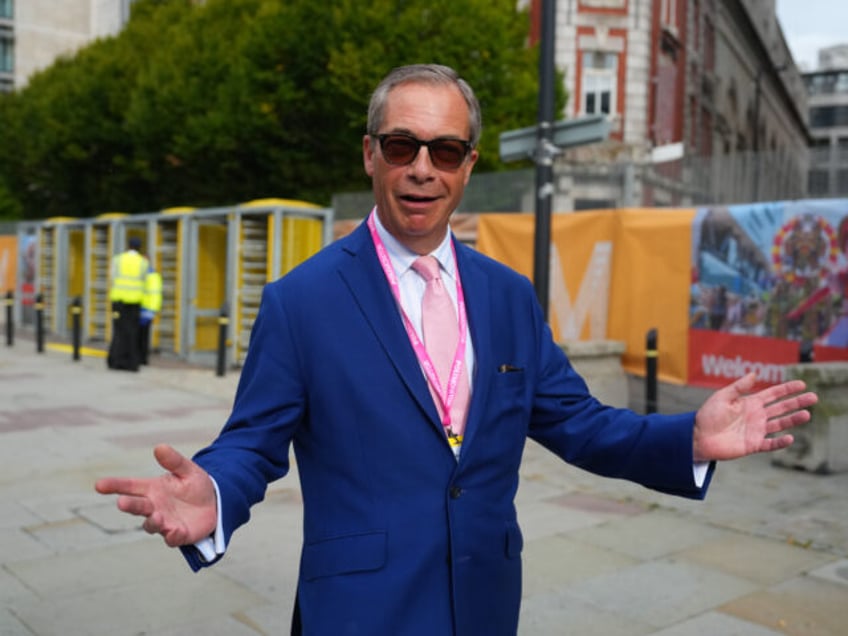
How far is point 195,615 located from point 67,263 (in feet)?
55.4

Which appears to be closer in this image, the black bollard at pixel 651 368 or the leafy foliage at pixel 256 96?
the black bollard at pixel 651 368

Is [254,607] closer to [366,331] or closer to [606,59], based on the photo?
[366,331]

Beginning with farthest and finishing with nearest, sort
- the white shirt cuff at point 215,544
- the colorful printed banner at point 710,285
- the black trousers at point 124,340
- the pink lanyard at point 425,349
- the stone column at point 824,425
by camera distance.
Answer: the black trousers at point 124,340, the colorful printed banner at point 710,285, the stone column at point 824,425, the pink lanyard at point 425,349, the white shirt cuff at point 215,544

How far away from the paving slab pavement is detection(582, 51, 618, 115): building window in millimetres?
22993

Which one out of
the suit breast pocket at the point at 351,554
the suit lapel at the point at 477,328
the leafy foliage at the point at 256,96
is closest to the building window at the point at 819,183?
the suit lapel at the point at 477,328

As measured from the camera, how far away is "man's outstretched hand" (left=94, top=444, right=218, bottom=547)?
1629 millimetres

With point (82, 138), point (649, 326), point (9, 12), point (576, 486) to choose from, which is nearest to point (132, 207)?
point (82, 138)

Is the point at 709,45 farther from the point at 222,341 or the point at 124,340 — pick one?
the point at 124,340

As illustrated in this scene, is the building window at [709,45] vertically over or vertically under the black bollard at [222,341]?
over

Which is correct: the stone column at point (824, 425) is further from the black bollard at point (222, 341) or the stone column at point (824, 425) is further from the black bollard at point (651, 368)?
the black bollard at point (222, 341)

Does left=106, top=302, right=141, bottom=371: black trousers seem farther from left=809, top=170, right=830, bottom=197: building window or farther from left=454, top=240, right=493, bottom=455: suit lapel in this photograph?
left=454, top=240, right=493, bottom=455: suit lapel

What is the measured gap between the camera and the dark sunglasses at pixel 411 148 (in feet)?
6.64

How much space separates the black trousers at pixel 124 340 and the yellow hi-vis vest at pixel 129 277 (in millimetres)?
139

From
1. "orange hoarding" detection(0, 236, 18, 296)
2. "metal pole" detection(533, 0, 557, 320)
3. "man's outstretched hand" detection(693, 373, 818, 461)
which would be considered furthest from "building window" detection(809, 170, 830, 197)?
"orange hoarding" detection(0, 236, 18, 296)
